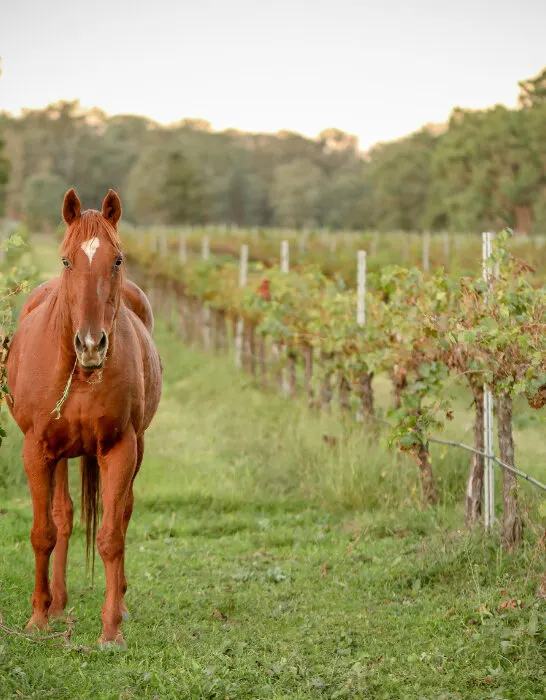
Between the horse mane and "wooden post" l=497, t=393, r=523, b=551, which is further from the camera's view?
Answer: "wooden post" l=497, t=393, r=523, b=551

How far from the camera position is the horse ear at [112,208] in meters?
4.88

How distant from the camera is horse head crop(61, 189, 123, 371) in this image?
442 cm

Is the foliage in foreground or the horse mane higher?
the horse mane

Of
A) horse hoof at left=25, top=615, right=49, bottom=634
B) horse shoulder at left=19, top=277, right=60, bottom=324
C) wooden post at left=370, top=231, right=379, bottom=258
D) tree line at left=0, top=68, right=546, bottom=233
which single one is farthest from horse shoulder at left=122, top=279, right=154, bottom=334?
tree line at left=0, top=68, right=546, bottom=233

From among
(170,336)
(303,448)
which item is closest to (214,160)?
(170,336)

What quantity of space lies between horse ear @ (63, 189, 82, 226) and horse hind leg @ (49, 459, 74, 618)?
179cm

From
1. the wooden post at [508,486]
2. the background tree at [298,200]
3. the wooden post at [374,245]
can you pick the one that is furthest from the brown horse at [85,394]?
the background tree at [298,200]

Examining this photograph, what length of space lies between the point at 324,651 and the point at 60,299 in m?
2.54

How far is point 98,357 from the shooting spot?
4414mm

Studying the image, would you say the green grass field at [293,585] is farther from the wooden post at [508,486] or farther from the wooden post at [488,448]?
the wooden post at [488,448]

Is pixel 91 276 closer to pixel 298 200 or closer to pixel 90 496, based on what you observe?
pixel 90 496

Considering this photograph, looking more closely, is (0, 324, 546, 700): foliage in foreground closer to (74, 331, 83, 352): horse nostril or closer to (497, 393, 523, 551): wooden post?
(497, 393, 523, 551): wooden post

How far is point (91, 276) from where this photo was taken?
455 cm

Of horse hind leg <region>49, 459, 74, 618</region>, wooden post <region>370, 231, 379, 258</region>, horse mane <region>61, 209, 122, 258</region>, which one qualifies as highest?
wooden post <region>370, 231, 379, 258</region>
